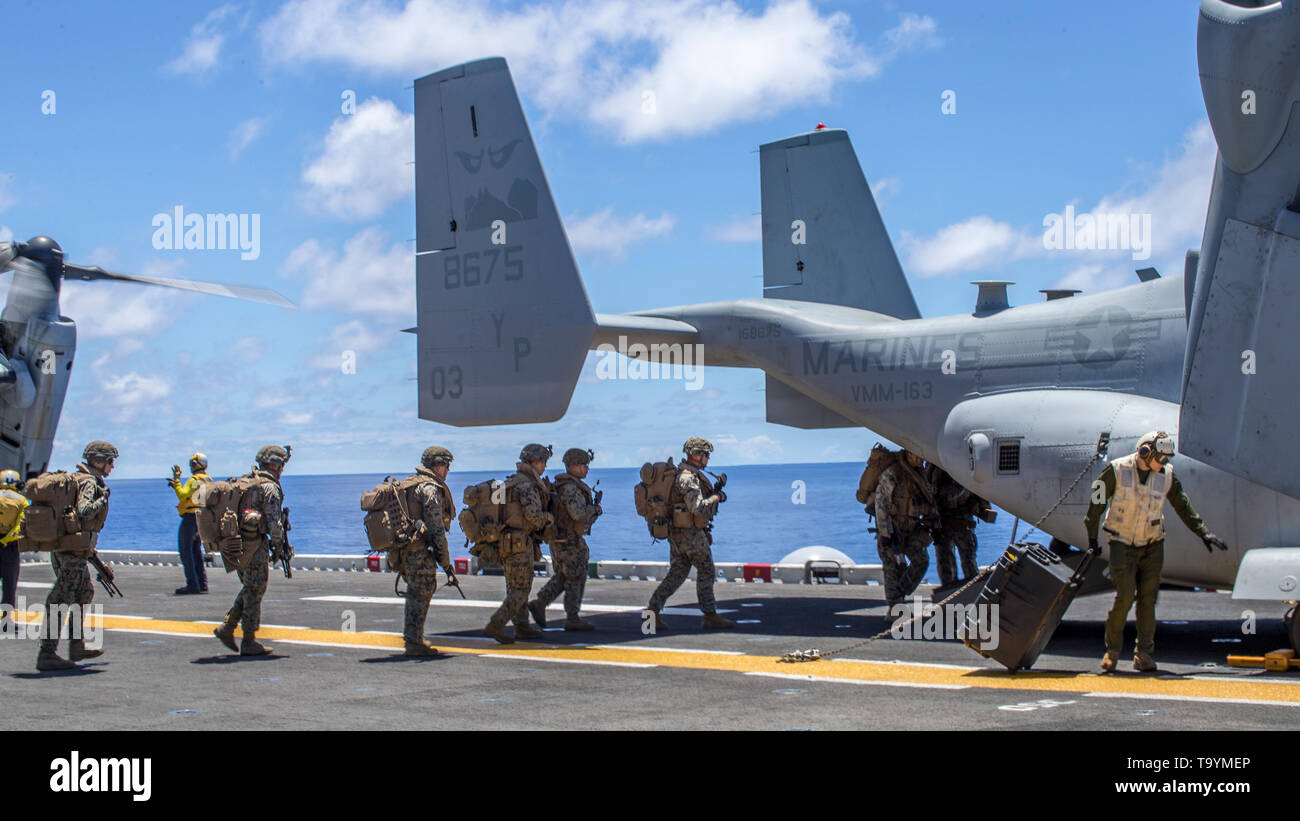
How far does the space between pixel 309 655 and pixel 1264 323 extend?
778 centimetres

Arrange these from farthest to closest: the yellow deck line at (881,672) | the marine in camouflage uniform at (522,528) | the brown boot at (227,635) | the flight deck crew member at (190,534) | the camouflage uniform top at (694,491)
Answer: the flight deck crew member at (190,534), the camouflage uniform top at (694,491), the marine in camouflage uniform at (522,528), the brown boot at (227,635), the yellow deck line at (881,672)

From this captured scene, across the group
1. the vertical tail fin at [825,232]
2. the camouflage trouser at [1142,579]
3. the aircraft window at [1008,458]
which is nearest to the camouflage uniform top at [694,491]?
the aircraft window at [1008,458]

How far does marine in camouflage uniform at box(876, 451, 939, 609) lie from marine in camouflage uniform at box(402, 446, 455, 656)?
4414mm

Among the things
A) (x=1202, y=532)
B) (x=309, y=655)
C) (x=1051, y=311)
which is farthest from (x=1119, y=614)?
(x=309, y=655)

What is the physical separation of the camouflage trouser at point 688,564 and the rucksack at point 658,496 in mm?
139

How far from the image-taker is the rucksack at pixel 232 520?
31.2ft

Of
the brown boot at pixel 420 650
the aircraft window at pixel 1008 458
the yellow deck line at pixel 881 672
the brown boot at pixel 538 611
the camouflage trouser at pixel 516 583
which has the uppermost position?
the aircraft window at pixel 1008 458

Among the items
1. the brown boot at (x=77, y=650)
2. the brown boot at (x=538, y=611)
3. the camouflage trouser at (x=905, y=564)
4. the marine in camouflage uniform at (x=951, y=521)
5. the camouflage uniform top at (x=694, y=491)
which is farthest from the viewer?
the marine in camouflage uniform at (x=951, y=521)

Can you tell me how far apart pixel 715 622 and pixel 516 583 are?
2.15m

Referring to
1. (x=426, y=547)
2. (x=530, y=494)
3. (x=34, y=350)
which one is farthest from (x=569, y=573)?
(x=34, y=350)

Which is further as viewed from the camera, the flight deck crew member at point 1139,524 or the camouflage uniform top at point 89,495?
the camouflage uniform top at point 89,495

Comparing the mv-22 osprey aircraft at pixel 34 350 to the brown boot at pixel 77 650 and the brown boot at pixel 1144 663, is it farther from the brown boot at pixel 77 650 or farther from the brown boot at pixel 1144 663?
the brown boot at pixel 1144 663

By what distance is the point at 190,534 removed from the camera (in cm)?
1563
